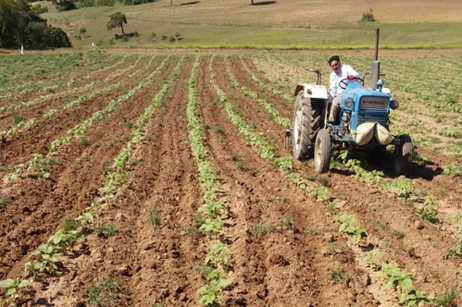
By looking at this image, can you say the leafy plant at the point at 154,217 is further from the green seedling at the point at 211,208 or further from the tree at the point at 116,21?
the tree at the point at 116,21

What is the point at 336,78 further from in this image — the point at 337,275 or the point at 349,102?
the point at 337,275

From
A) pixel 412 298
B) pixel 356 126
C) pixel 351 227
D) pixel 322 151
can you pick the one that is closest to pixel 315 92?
pixel 356 126

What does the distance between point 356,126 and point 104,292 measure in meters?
4.85

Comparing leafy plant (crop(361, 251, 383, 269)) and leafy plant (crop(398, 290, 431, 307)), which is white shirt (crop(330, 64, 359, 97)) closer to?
leafy plant (crop(361, 251, 383, 269))

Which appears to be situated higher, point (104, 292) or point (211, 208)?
point (211, 208)

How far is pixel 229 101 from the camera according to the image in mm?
15797

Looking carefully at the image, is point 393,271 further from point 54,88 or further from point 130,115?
point 54,88

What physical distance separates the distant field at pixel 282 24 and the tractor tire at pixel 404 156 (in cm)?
3772

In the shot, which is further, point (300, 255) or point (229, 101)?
point (229, 101)

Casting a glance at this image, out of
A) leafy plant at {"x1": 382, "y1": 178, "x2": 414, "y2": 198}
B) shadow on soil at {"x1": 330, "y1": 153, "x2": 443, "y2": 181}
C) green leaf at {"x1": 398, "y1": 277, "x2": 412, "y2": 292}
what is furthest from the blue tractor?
green leaf at {"x1": 398, "y1": 277, "x2": 412, "y2": 292}

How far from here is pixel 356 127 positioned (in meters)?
7.57

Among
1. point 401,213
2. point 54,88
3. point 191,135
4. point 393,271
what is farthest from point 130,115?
point 393,271

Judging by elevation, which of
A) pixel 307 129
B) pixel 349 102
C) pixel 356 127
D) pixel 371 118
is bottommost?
pixel 307 129

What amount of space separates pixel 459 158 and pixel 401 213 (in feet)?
12.3
